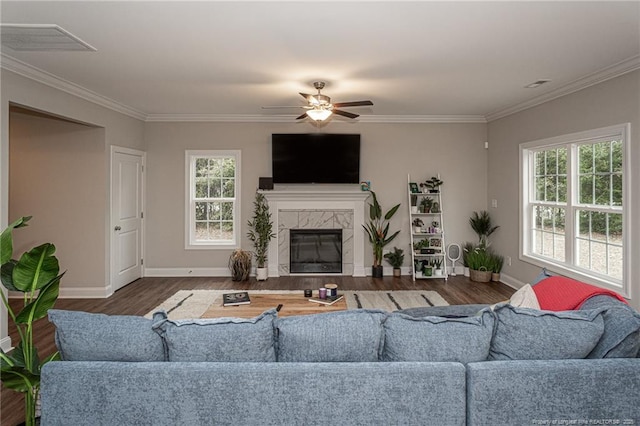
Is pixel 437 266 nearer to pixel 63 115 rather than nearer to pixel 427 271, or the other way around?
pixel 427 271

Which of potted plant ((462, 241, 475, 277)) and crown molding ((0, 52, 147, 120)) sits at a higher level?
crown molding ((0, 52, 147, 120))

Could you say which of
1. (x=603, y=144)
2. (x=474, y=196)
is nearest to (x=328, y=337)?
(x=603, y=144)

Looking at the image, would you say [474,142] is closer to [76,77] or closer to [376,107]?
[376,107]

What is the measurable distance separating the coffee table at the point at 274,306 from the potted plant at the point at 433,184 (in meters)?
3.49

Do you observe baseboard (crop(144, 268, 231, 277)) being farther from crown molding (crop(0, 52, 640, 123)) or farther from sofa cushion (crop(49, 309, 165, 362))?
sofa cushion (crop(49, 309, 165, 362))

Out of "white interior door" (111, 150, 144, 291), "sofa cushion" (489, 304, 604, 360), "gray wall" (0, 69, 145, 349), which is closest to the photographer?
"sofa cushion" (489, 304, 604, 360)

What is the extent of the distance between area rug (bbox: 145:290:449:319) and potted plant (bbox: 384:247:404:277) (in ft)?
3.01

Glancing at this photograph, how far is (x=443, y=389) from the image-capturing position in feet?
5.38

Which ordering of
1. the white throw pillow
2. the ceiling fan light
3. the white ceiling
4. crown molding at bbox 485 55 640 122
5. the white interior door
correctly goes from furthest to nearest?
the white interior door, the ceiling fan light, crown molding at bbox 485 55 640 122, the white ceiling, the white throw pillow

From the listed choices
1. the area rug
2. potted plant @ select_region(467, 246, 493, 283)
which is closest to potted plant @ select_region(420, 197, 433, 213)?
potted plant @ select_region(467, 246, 493, 283)

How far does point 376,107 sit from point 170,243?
A: 13.0 ft

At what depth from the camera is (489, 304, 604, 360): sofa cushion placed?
68.4 inches

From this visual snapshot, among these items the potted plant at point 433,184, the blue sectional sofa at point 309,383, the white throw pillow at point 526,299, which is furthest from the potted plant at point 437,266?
the blue sectional sofa at point 309,383

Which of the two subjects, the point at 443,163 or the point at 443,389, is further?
the point at 443,163
